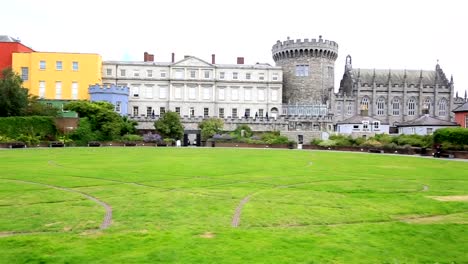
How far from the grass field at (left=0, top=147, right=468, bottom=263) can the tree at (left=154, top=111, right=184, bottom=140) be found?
40133 mm

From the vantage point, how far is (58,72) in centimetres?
6688

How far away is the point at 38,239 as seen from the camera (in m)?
8.05

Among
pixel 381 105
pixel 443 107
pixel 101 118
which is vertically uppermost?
pixel 381 105

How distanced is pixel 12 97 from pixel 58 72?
17.7 meters

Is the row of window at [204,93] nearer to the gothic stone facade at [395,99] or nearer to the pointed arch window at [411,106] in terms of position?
the gothic stone facade at [395,99]

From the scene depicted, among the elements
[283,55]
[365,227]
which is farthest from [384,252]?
[283,55]

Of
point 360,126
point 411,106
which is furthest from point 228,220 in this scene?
point 411,106

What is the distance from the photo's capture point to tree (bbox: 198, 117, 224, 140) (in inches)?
2297

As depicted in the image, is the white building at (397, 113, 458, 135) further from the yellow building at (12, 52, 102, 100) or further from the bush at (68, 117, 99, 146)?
the yellow building at (12, 52, 102, 100)

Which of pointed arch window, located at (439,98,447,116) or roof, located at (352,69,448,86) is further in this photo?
roof, located at (352,69,448,86)

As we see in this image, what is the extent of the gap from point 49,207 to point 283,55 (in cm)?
7002

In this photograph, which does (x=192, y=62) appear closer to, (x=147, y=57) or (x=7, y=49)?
(x=147, y=57)

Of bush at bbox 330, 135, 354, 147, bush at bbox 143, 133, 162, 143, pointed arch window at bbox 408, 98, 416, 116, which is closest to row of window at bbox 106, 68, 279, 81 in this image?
bush at bbox 143, 133, 162, 143

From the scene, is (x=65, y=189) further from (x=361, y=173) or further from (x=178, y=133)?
(x=178, y=133)
